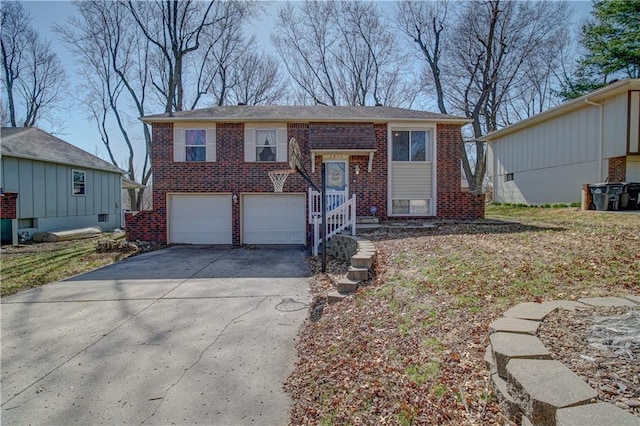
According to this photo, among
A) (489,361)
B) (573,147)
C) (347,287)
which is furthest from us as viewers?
(573,147)

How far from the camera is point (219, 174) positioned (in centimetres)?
1224

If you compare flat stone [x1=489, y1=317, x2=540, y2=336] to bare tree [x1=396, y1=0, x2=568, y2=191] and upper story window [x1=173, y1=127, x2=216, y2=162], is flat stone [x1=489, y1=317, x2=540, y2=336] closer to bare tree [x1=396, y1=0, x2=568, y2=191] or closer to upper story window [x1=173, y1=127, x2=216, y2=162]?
upper story window [x1=173, y1=127, x2=216, y2=162]

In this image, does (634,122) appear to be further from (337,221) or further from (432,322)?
(432,322)

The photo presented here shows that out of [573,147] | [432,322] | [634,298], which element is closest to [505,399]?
[432,322]

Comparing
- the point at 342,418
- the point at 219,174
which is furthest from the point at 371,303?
the point at 219,174

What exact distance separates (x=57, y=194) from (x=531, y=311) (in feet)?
60.6

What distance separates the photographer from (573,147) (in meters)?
14.1

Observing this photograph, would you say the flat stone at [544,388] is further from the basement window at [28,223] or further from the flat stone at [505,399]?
the basement window at [28,223]

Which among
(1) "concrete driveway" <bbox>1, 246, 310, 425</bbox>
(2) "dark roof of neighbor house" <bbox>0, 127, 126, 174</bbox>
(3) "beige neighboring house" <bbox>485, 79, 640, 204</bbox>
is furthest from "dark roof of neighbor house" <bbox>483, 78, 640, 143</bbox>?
(2) "dark roof of neighbor house" <bbox>0, 127, 126, 174</bbox>

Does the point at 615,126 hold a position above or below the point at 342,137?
above

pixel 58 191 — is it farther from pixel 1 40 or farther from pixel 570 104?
pixel 570 104

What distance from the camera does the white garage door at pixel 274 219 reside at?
12.4 meters

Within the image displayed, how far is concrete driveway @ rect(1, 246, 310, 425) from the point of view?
297 cm

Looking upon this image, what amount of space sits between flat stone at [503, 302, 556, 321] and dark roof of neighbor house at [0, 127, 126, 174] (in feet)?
54.9
